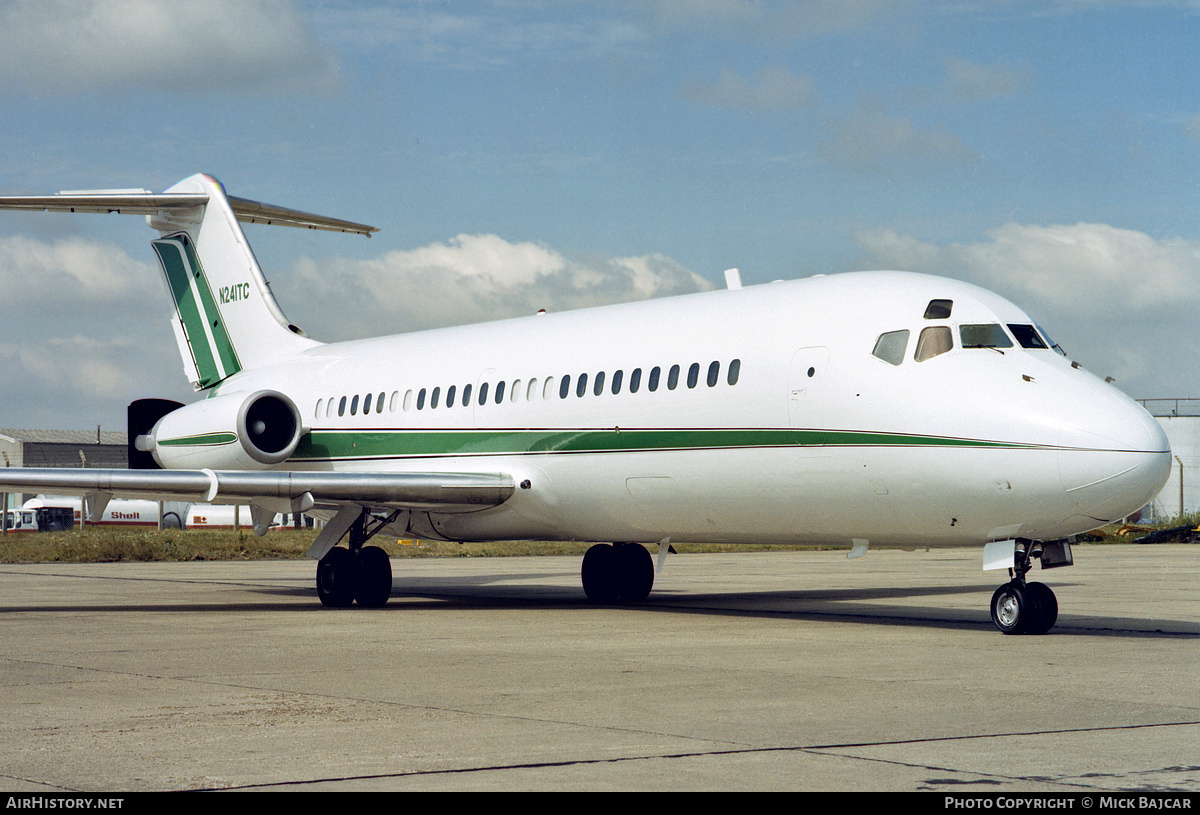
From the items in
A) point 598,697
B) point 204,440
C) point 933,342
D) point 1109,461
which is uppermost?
point 933,342

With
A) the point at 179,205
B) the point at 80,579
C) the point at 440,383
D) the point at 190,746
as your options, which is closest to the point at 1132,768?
the point at 190,746

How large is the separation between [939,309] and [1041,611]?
3.10 m

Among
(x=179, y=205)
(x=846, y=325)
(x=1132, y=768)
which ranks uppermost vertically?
(x=179, y=205)

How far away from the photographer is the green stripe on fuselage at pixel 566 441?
43.9 feet

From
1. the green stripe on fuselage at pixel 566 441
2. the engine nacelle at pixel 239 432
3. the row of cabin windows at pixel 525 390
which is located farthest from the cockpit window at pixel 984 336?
the engine nacelle at pixel 239 432

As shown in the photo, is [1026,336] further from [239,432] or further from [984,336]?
[239,432]

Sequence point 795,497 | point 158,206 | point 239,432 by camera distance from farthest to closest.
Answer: point 158,206, point 239,432, point 795,497

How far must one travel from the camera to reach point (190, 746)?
696 cm

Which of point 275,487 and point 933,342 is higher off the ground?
point 933,342

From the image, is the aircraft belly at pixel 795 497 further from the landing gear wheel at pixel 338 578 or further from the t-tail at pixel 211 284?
the t-tail at pixel 211 284

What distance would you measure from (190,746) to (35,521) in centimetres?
6699

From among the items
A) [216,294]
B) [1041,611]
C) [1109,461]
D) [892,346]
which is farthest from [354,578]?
[1109,461]

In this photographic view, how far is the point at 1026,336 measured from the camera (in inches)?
522
